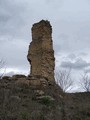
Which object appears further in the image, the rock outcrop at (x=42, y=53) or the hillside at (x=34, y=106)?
the rock outcrop at (x=42, y=53)

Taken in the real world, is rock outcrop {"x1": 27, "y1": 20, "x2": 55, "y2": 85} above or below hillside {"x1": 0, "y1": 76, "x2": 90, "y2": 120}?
above

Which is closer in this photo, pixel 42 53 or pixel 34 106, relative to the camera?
pixel 34 106

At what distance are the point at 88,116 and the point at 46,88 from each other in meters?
7.00

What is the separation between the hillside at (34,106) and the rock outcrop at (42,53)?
1.14 metres

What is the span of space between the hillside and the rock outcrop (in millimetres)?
1144

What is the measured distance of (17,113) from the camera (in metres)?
15.0

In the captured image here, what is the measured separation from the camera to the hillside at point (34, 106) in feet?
43.6

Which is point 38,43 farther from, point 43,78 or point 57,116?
point 57,116

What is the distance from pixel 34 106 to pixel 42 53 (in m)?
8.65

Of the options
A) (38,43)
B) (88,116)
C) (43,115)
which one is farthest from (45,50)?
(43,115)

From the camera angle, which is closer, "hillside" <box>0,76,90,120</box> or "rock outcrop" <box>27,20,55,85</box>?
"hillside" <box>0,76,90,120</box>

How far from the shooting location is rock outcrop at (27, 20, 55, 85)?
2609 cm

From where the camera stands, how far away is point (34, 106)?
1830 cm

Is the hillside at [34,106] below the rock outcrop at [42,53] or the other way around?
below
